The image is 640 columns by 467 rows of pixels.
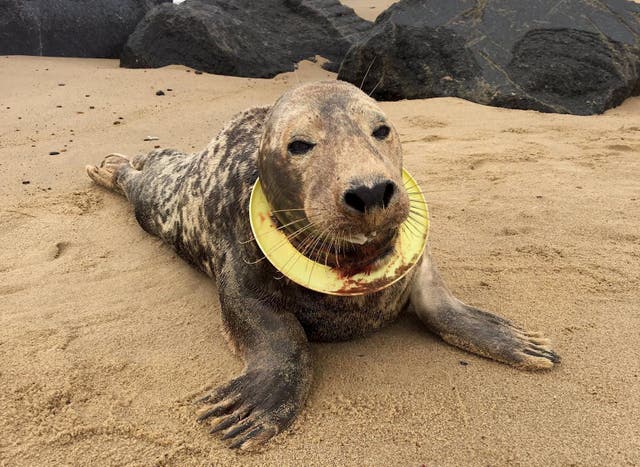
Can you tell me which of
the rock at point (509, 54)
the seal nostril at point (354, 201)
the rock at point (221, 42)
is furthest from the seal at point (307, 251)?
the rock at point (221, 42)

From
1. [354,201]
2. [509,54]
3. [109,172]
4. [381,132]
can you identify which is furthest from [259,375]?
[509,54]

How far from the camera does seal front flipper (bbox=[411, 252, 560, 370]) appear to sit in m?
2.59

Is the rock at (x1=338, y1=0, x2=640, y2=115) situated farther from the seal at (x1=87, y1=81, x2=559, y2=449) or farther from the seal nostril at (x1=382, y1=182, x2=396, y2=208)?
the seal nostril at (x1=382, y1=182, x2=396, y2=208)

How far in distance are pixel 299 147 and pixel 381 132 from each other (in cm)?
33

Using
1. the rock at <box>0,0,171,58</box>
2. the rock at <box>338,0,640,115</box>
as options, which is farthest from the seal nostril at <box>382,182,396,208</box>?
the rock at <box>0,0,171,58</box>

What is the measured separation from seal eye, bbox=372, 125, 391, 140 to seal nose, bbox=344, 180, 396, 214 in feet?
1.29

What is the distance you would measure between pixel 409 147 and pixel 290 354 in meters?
3.56

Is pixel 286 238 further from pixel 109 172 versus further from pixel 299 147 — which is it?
pixel 109 172

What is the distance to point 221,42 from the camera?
30.8 ft

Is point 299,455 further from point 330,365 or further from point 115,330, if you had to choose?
point 115,330

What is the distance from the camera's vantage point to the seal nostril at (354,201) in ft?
6.79

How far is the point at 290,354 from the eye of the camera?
8.31ft

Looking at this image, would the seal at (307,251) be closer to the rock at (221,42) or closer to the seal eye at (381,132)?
the seal eye at (381,132)

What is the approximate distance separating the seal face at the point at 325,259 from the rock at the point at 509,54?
16.7ft
